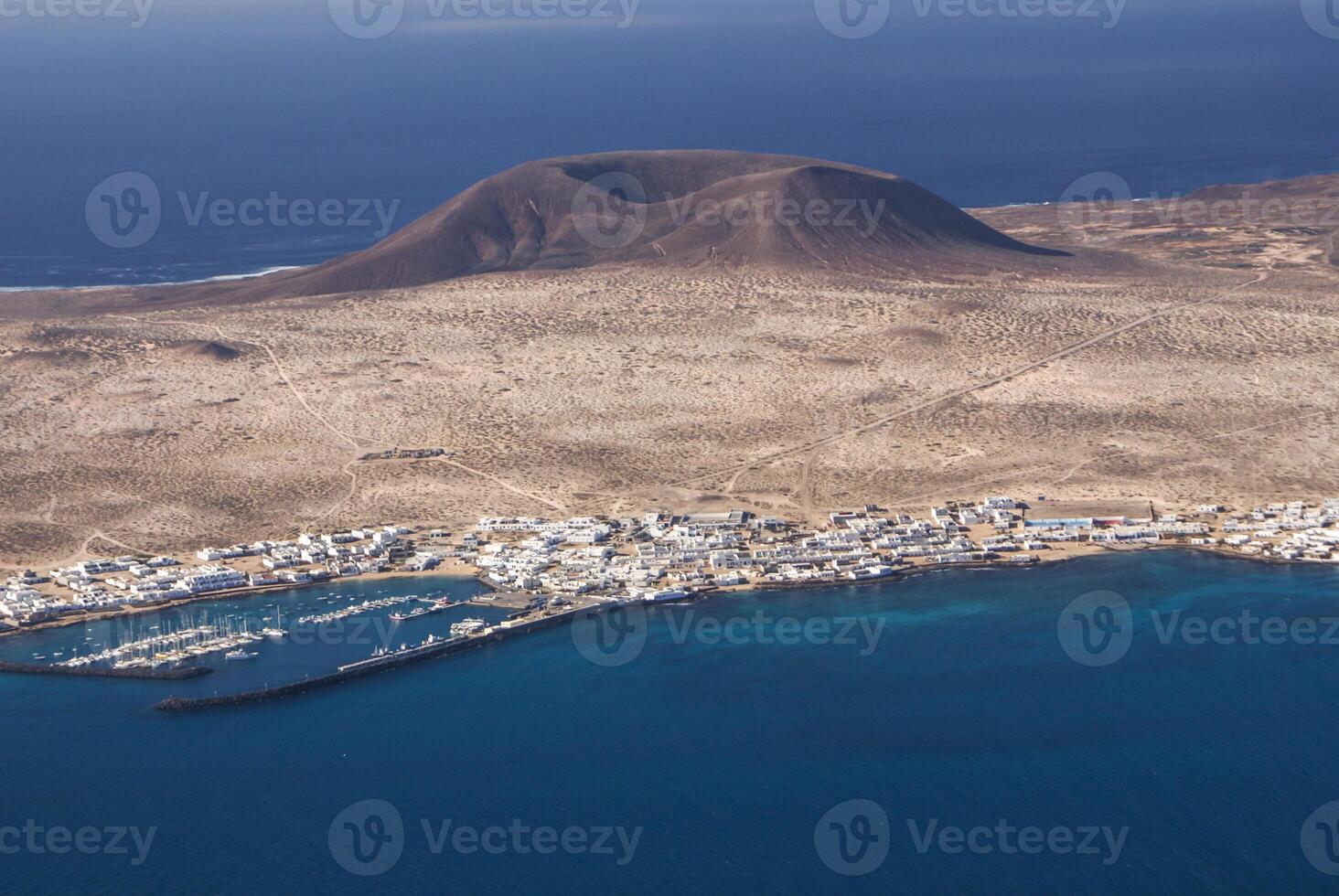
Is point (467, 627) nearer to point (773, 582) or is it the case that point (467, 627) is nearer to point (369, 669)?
point (369, 669)

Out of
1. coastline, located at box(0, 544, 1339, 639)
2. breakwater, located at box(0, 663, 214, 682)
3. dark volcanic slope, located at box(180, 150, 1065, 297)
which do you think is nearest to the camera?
breakwater, located at box(0, 663, 214, 682)

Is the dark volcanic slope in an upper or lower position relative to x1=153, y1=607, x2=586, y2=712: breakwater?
upper

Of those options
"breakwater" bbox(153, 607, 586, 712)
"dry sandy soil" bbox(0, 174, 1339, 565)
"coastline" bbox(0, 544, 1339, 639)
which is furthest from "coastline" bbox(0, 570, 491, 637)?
"dry sandy soil" bbox(0, 174, 1339, 565)

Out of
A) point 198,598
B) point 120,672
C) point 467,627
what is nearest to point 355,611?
point 467,627

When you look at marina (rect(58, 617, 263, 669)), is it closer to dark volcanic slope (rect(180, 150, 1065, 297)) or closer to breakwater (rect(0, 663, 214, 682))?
breakwater (rect(0, 663, 214, 682))

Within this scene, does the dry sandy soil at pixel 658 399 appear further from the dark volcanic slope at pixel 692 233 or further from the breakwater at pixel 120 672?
the breakwater at pixel 120 672
